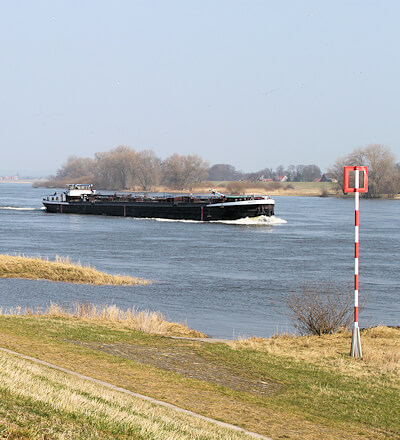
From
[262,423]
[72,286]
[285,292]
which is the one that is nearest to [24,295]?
[72,286]

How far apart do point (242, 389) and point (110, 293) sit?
17109 mm

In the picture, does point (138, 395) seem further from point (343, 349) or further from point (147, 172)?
point (147, 172)

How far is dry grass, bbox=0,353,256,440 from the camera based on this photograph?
6.00 meters

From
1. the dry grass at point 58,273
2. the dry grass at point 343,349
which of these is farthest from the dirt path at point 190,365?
the dry grass at point 58,273

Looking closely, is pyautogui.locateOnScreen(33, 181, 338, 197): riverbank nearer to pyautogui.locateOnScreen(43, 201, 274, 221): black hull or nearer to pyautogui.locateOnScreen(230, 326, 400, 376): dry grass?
pyautogui.locateOnScreen(43, 201, 274, 221): black hull

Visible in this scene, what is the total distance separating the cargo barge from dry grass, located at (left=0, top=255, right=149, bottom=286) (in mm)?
47179

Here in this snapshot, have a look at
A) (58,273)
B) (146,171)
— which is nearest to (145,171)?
(146,171)

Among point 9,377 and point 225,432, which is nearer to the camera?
point 225,432

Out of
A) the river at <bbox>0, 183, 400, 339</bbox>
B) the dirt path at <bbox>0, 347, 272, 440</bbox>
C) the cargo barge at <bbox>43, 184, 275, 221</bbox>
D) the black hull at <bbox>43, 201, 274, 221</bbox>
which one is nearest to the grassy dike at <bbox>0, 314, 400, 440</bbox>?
the dirt path at <bbox>0, 347, 272, 440</bbox>

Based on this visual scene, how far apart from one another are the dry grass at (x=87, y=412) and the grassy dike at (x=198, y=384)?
2 centimetres

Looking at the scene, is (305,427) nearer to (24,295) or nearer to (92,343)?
(92,343)

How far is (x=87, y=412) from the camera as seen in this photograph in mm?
6688

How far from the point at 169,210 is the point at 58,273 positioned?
167 feet

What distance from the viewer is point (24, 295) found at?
82.1 feet
